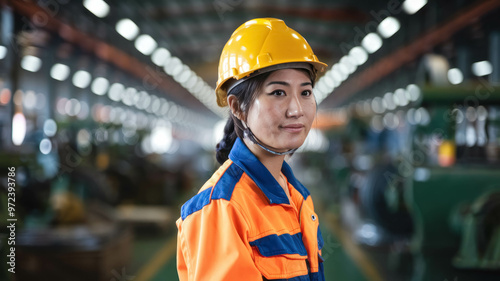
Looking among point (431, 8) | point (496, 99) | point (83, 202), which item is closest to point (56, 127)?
point (83, 202)

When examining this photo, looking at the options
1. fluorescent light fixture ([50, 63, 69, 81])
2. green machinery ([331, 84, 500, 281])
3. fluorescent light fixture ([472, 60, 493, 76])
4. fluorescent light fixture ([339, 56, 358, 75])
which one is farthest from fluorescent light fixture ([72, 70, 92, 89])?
green machinery ([331, 84, 500, 281])

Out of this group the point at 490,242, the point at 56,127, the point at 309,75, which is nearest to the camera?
the point at 309,75

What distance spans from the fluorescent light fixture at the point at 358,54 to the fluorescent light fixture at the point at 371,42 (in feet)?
1.23

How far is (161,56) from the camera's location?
1241 cm

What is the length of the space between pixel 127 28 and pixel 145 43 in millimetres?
1188

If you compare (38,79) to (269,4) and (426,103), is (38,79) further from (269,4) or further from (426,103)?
(426,103)

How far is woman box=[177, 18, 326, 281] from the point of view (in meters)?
1.18

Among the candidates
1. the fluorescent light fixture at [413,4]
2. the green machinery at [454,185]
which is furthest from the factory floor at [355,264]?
A: the fluorescent light fixture at [413,4]

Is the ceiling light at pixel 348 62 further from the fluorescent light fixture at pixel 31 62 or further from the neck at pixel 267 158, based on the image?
the neck at pixel 267 158

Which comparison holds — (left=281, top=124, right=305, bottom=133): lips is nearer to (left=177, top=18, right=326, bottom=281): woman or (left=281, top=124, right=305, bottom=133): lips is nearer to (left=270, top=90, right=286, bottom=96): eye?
(left=177, top=18, right=326, bottom=281): woman

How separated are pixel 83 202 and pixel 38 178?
92 cm

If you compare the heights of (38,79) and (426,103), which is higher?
(38,79)

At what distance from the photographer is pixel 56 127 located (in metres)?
8.39

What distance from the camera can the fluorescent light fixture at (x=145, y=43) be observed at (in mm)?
10516
